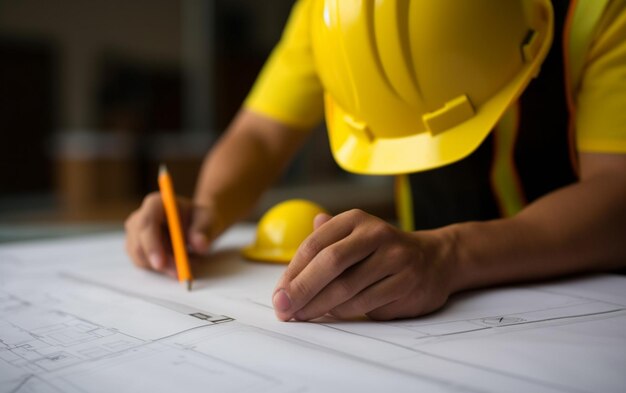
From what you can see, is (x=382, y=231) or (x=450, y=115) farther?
(x=450, y=115)

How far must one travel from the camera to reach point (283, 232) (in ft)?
3.32

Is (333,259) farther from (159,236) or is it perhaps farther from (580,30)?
(580,30)

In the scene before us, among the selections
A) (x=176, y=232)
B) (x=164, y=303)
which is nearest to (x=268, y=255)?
(x=176, y=232)

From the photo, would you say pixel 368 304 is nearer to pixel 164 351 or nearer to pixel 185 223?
pixel 164 351

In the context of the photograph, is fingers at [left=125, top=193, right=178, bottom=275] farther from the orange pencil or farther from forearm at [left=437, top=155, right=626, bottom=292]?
forearm at [left=437, top=155, right=626, bottom=292]

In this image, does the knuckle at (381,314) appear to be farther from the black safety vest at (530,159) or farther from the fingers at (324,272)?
the black safety vest at (530,159)

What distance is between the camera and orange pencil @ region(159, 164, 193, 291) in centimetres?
85

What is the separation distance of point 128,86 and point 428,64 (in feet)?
19.0

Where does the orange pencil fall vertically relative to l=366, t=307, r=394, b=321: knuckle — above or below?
above

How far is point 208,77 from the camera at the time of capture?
543cm

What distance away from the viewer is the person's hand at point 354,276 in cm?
63

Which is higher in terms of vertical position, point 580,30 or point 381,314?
point 580,30

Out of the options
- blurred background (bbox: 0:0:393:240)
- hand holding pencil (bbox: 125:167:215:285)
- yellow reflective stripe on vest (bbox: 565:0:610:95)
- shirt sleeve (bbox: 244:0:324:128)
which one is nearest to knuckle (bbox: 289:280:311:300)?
hand holding pencil (bbox: 125:167:215:285)

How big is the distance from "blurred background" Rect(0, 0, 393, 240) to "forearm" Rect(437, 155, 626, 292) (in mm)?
3874
